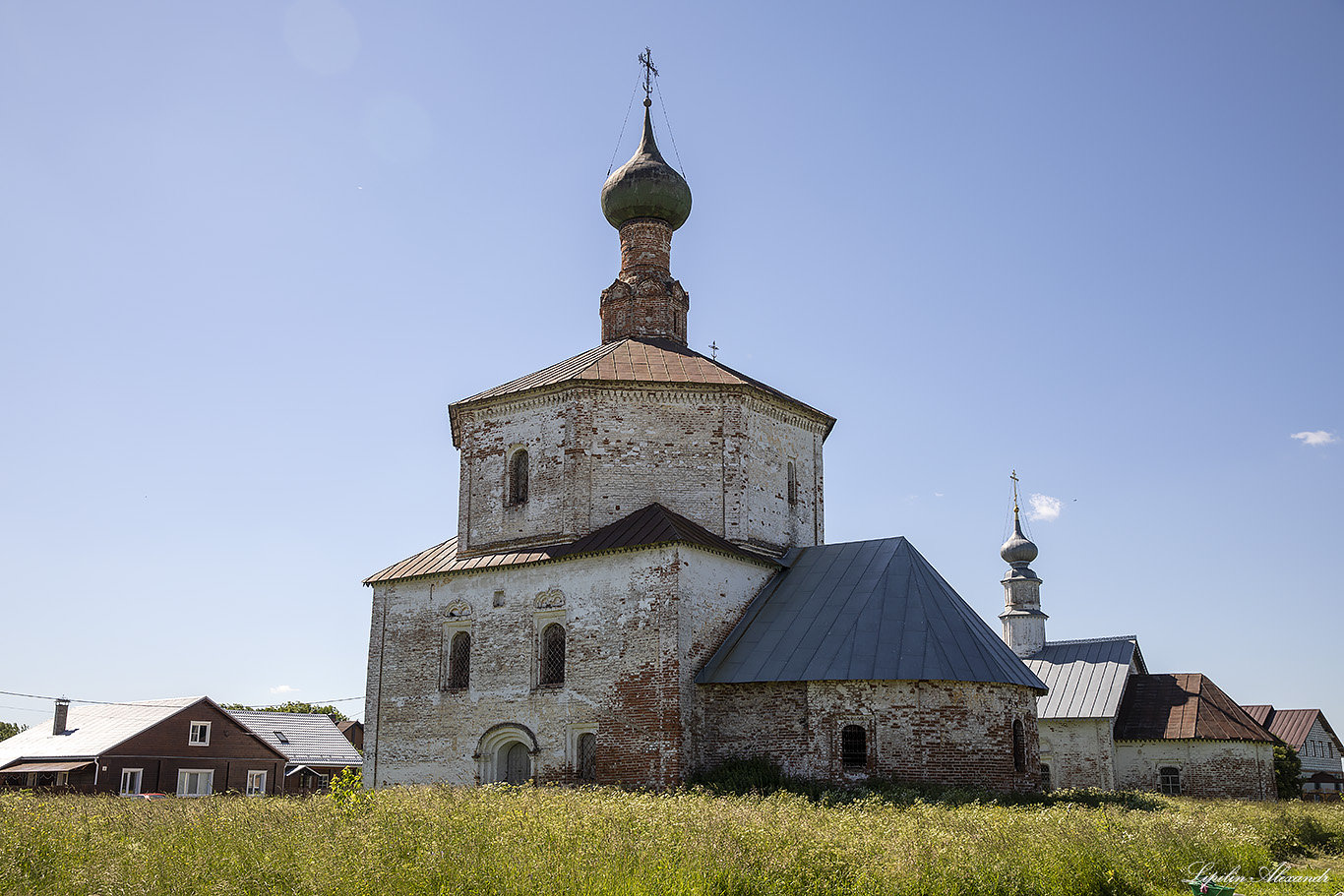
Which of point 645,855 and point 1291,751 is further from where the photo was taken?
point 1291,751

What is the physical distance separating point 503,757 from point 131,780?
58.1 ft

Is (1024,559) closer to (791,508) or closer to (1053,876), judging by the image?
(791,508)

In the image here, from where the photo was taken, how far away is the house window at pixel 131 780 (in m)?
29.4

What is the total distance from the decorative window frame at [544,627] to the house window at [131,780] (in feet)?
60.8

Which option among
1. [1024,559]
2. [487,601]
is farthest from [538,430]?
[1024,559]

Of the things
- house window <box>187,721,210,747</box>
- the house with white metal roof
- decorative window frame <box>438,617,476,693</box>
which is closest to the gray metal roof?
decorative window frame <box>438,617,476,693</box>

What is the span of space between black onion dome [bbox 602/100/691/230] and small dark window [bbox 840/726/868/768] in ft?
42.3

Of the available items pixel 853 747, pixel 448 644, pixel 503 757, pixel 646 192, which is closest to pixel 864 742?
pixel 853 747

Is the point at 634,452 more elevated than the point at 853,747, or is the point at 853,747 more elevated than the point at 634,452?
the point at 634,452

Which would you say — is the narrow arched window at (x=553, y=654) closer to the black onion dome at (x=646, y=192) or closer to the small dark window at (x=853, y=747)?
the small dark window at (x=853, y=747)

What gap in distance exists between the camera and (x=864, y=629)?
17.0 metres

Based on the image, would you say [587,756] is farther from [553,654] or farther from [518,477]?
[518,477]

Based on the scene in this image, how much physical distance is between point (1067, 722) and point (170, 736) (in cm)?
2702

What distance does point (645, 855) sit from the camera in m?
8.16
